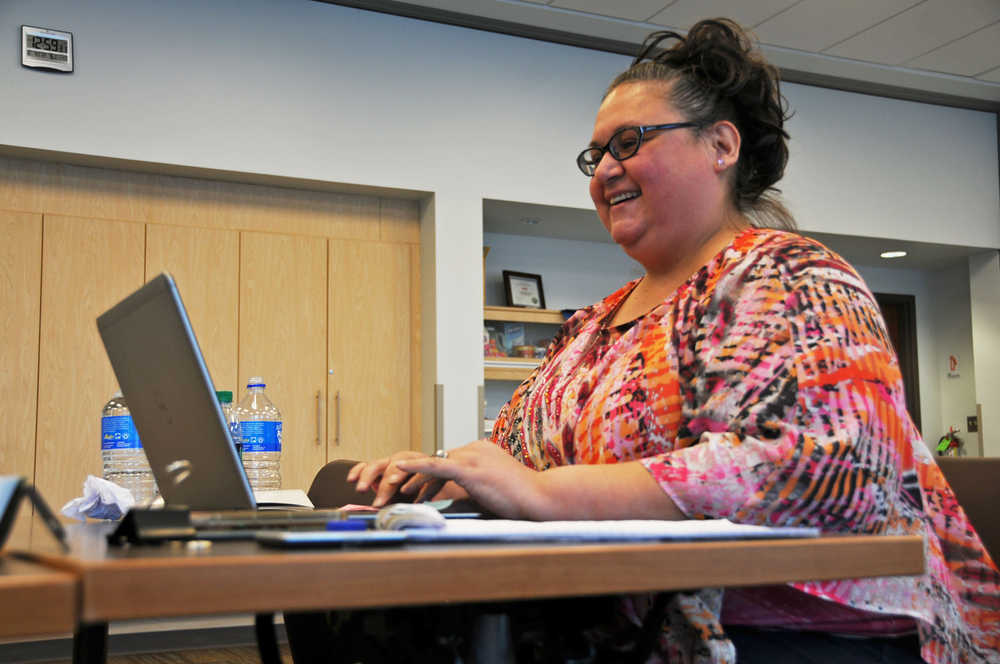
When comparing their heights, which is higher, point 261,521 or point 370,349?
point 370,349

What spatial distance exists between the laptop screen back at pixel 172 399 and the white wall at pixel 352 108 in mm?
3011

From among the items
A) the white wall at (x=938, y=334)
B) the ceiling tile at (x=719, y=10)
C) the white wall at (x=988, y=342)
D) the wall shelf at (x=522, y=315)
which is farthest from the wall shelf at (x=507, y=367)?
the white wall at (x=988, y=342)

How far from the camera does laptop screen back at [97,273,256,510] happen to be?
101cm

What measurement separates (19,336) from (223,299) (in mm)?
832

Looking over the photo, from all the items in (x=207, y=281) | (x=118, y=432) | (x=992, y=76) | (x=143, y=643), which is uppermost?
(x=992, y=76)

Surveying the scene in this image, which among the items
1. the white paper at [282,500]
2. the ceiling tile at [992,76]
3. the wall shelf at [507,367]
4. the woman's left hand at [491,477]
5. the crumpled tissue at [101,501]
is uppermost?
the ceiling tile at [992,76]

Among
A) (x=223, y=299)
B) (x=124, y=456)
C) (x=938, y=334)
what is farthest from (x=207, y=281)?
(x=938, y=334)

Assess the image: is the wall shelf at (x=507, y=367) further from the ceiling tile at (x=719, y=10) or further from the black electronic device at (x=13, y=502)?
the black electronic device at (x=13, y=502)

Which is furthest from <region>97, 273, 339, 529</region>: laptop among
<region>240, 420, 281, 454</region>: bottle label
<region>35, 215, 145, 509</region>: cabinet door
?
<region>35, 215, 145, 509</region>: cabinet door

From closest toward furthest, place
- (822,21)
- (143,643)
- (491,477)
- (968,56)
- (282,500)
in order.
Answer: (491,477) → (282,500) → (143,643) → (822,21) → (968,56)

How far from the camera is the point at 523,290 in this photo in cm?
514

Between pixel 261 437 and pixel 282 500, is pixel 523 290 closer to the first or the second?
pixel 261 437

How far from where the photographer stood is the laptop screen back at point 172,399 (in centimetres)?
101

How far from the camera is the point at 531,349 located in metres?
5.02
